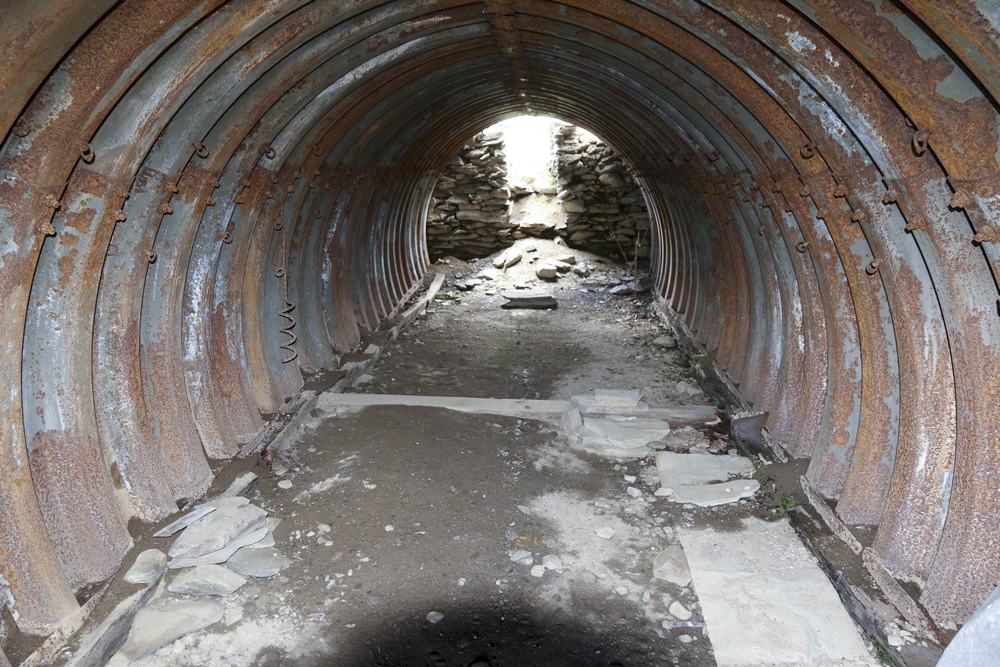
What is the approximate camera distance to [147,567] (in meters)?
3.79

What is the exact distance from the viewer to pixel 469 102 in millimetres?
9219

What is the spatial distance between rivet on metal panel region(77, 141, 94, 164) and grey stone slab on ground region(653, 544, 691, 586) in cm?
379

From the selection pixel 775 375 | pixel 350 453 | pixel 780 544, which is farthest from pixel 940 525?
pixel 350 453

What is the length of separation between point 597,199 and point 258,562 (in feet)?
45.3

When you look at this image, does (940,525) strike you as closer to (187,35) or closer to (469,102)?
(187,35)

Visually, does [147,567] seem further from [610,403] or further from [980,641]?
[610,403]

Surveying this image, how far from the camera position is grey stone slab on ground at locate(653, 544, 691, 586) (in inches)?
155

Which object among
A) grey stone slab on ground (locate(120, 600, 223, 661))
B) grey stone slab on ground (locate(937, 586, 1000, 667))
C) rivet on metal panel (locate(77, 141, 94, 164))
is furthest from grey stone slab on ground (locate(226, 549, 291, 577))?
grey stone slab on ground (locate(937, 586, 1000, 667))

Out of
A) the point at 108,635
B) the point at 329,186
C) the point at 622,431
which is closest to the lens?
the point at 108,635

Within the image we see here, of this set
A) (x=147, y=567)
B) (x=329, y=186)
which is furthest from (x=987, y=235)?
(x=329, y=186)

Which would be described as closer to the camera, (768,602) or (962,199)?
(962,199)

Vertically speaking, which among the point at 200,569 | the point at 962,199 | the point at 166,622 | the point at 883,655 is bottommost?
the point at 883,655

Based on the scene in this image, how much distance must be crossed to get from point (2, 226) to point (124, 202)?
0.81 m

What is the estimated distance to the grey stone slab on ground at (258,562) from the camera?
156 inches
